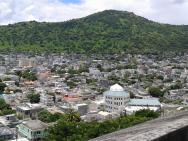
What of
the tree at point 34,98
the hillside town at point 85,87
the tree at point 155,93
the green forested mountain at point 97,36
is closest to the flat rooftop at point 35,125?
the hillside town at point 85,87

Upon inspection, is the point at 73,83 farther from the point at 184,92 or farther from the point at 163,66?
the point at 163,66

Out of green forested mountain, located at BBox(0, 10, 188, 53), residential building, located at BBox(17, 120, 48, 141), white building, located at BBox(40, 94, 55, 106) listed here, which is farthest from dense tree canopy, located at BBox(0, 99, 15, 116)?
green forested mountain, located at BBox(0, 10, 188, 53)

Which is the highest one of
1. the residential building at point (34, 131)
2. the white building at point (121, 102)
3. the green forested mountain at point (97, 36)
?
the green forested mountain at point (97, 36)

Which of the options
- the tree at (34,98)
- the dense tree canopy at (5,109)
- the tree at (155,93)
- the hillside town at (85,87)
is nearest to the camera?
the hillside town at (85,87)

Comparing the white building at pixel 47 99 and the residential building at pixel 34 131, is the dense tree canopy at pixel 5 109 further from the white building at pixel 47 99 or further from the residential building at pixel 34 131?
the residential building at pixel 34 131

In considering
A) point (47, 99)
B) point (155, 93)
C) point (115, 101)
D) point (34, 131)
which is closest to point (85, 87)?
point (155, 93)

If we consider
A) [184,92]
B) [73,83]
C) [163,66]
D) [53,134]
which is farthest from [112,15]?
[53,134]

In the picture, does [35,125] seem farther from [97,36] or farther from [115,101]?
[97,36]
